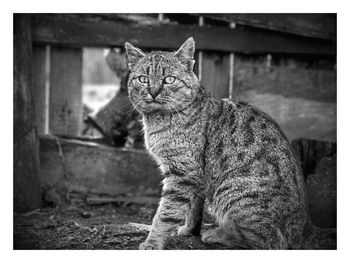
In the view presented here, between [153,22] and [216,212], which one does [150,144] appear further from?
[153,22]

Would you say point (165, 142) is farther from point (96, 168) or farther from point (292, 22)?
point (292, 22)

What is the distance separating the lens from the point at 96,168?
214 inches

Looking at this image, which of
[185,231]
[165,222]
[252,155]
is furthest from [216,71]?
[165,222]

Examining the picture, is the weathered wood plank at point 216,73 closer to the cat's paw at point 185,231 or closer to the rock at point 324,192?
the rock at point 324,192

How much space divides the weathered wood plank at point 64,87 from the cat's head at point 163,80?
1586mm

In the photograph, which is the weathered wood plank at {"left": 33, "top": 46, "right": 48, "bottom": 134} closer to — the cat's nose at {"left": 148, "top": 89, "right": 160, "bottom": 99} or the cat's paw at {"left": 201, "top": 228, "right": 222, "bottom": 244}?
the cat's nose at {"left": 148, "top": 89, "right": 160, "bottom": 99}

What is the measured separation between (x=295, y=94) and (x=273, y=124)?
1452 mm

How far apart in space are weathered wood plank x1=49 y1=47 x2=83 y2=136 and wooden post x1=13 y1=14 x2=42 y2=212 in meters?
0.46

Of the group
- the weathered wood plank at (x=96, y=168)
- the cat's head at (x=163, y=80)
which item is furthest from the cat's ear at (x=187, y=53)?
the weathered wood plank at (x=96, y=168)

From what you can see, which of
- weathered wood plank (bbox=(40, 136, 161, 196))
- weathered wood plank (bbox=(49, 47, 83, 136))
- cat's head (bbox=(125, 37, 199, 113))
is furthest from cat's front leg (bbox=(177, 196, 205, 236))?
weathered wood plank (bbox=(49, 47, 83, 136))

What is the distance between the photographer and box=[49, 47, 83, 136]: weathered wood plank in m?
5.39

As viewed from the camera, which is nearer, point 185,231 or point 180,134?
point 180,134

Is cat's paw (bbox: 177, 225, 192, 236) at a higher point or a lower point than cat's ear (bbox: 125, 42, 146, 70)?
lower

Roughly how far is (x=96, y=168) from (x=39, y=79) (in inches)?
46.1
